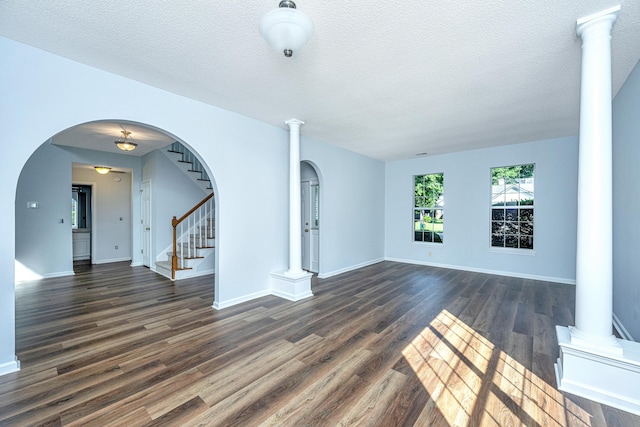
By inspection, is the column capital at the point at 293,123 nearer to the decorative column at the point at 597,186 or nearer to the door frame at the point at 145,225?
the decorative column at the point at 597,186

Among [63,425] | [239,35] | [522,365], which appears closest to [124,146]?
[239,35]

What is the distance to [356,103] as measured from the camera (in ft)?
11.4

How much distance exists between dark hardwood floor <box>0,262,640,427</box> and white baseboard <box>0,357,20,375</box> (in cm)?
6

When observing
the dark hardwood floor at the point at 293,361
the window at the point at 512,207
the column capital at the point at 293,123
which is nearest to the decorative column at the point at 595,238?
the dark hardwood floor at the point at 293,361

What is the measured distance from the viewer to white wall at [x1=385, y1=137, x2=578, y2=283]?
16.6ft

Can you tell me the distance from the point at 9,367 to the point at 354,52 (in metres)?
3.85

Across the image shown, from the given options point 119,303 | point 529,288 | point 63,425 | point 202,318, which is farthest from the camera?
point 529,288

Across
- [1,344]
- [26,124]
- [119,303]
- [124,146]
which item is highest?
[124,146]

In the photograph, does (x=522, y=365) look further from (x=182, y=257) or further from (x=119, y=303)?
(x=182, y=257)

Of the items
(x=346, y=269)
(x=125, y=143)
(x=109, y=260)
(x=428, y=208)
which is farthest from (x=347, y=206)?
(x=109, y=260)

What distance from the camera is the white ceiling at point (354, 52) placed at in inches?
73.9

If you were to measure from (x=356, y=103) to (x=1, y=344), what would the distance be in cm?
410

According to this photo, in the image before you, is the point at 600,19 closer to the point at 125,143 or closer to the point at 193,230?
the point at 125,143

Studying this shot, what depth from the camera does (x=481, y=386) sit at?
2053mm
